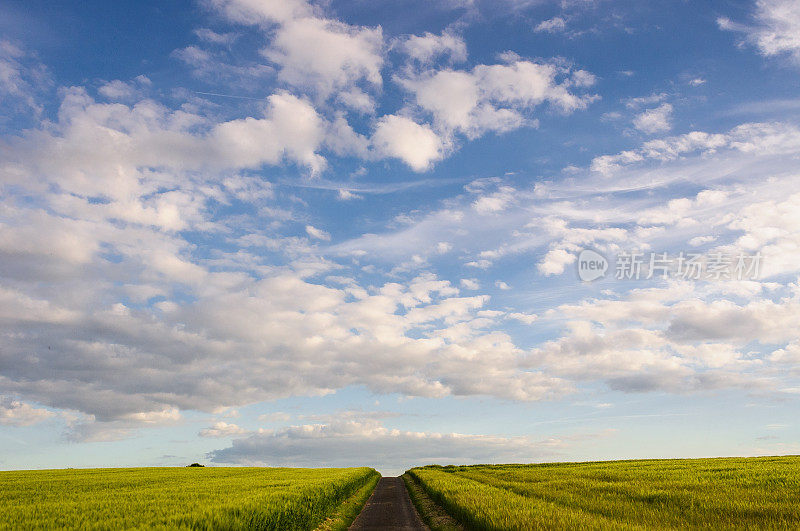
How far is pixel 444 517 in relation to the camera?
23.8m

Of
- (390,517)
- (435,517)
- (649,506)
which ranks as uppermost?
(649,506)

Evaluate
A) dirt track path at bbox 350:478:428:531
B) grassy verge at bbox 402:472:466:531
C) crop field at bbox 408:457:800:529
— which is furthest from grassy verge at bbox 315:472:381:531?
crop field at bbox 408:457:800:529

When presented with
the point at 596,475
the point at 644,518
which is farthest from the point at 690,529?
the point at 596,475

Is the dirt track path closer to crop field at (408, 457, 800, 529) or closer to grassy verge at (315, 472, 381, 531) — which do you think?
grassy verge at (315, 472, 381, 531)

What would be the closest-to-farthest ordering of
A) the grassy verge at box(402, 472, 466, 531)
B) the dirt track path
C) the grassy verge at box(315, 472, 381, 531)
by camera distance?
1. the grassy verge at box(402, 472, 466, 531)
2. the dirt track path
3. the grassy verge at box(315, 472, 381, 531)

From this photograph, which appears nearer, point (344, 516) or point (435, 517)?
point (435, 517)

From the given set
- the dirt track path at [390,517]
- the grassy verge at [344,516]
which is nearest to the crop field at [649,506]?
the dirt track path at [390,517]

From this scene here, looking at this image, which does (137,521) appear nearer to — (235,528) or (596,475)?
(235,528)

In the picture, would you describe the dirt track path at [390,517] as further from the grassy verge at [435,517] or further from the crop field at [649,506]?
the crop field at [649,506]

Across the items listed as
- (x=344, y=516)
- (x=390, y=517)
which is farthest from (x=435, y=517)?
(x=344, y=516)

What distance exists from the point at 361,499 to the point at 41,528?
26.9 metres

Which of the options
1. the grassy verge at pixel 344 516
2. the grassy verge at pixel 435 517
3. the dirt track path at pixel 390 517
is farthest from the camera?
the grassy verge at pixel 344 516

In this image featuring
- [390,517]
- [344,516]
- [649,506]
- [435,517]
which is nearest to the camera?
[649,506]

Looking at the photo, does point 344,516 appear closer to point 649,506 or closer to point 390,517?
point 390,517
